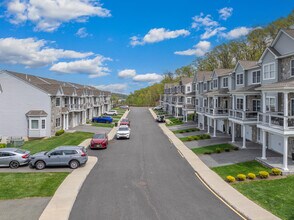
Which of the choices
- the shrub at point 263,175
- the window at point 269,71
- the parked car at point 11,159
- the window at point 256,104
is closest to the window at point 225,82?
the window at point 256,104

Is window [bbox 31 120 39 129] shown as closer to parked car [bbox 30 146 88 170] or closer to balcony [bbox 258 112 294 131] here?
parked car [bbox 30 146 88 170]

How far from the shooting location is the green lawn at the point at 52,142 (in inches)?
1194

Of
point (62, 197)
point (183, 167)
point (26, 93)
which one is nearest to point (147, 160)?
point (183, 167)

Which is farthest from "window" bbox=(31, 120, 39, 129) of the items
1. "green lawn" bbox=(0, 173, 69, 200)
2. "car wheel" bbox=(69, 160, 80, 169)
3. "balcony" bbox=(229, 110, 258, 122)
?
"balcony" bbox=(229, 110, 258, 122)

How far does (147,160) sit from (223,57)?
56.7 meters

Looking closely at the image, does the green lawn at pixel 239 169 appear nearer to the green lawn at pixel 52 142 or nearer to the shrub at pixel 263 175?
the shrub at pixel 263 175

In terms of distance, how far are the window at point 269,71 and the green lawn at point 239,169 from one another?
27.7ft

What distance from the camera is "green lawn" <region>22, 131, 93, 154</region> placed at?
1194 inches

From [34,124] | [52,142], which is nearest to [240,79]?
[52,142]

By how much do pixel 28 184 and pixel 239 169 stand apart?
14840 mm

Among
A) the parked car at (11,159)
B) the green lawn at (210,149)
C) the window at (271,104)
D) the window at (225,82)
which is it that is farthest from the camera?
the window at (225,82)

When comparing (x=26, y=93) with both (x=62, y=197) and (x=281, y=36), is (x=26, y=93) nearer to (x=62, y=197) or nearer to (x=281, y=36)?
(x=62, y=197)

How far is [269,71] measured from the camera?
25.6 metres

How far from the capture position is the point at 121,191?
16250 mm
